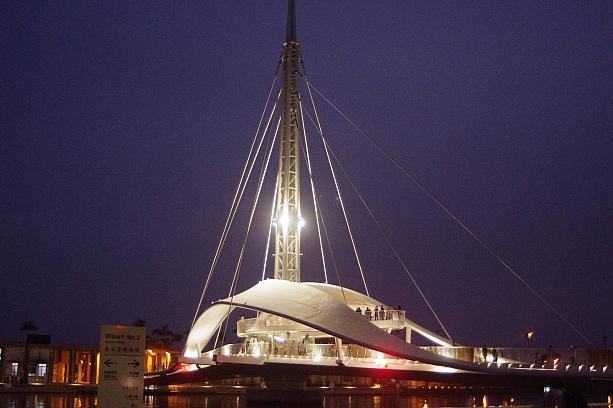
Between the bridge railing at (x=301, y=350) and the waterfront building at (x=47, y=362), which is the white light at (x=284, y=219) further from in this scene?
the waterfront building at (x=47, y=362)

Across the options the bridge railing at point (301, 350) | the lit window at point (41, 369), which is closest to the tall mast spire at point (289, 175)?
the bridge railing at point (301, 350)

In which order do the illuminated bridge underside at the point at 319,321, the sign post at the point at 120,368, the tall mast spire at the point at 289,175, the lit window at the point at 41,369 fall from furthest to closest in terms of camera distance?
the lit window at the point at 41,369 < the tall mast spire at the point at 289,175 < the illuminated bridge underside at the point at 319,321 < the sign post at the point at 120,368

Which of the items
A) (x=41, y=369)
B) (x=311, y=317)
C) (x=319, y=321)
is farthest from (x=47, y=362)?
(x=319, y=321)

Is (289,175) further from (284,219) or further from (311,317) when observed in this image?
(311,317)

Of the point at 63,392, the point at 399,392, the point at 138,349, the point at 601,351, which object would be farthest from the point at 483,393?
the point at 138,349

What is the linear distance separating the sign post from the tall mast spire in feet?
68.4

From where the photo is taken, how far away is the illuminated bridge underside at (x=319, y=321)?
29034mm

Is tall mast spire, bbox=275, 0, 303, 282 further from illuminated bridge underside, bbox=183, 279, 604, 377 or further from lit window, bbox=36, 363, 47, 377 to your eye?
lit window, bbox=36, 363, 47, 377

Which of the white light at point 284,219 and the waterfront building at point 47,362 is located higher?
the white light at point 284,219

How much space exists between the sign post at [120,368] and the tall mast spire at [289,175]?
20834 millimetres

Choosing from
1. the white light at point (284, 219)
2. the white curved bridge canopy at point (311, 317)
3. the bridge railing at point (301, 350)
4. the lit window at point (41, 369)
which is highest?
the white light at point (284, 219)

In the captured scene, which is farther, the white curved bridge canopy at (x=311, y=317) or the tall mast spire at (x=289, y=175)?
the tall mast spire at (x=289, y=175)

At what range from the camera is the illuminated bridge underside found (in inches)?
1143

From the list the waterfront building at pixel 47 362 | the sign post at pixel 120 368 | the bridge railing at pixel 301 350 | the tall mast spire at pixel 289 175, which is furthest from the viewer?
the waterfront building at pixel 47 362
